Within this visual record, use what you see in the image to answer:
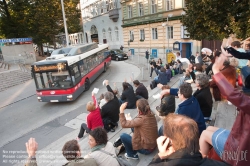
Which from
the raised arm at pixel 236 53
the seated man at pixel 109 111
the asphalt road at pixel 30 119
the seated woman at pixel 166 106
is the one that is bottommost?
the asphalt road at pixel 30 119

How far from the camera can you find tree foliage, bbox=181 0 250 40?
7.81m

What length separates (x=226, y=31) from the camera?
8719 millimetres

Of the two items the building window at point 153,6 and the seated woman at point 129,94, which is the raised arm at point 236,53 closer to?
the seated woman at point 129,94

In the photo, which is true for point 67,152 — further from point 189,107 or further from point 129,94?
point 129,94

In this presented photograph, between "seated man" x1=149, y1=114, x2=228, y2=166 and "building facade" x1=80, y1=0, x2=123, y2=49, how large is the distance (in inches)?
1286

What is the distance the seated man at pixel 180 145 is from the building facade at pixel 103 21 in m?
32.7

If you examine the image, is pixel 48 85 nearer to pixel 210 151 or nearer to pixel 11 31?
pixel 210 151

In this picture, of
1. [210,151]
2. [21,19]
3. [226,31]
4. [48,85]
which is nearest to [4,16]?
[21,19]

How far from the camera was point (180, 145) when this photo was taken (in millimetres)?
1578

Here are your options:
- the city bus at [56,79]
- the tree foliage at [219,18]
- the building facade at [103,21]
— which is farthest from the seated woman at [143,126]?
the building facade at [103,21]

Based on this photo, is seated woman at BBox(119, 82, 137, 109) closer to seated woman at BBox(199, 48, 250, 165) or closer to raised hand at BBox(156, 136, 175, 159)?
seated woman at BBox(199, 48, 250, 165)

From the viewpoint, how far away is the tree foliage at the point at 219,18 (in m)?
7.81

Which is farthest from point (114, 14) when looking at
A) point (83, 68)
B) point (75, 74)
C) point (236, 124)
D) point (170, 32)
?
point (236, 124)

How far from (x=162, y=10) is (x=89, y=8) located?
23.1 meters
